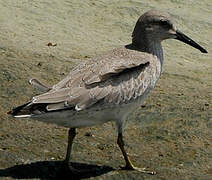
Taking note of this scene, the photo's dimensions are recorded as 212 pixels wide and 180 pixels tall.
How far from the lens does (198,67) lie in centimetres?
1073

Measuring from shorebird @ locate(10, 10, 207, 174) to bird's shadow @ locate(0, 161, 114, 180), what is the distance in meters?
0.11

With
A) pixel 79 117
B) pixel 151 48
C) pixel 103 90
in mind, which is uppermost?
pixel 151 48

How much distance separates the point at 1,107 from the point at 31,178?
6.54 ft

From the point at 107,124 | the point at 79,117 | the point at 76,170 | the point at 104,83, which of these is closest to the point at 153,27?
the point at 104,83

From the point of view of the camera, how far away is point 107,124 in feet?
24.8

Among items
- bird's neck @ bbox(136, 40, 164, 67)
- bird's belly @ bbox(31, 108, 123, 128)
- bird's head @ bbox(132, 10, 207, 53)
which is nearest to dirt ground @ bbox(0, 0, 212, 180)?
bird's belly @ bbox(31, 108, 123, 128)

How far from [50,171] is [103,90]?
3.34 feet

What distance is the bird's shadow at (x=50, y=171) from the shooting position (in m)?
5.93

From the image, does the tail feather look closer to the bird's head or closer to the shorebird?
the shorebird

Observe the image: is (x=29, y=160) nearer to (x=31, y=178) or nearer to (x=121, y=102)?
(x=31, y=178)

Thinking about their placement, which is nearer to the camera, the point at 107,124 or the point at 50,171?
the point at 50,171

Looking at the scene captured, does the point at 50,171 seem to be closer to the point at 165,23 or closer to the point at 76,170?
the point at 76,170

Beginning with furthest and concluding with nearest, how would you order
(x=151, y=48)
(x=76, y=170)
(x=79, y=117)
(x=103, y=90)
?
(x=151, y=48), (x=76, y=170), (x=103, y=90), (x=79, y=117)

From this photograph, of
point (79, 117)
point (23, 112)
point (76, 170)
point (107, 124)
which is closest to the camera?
point (23, 112)
